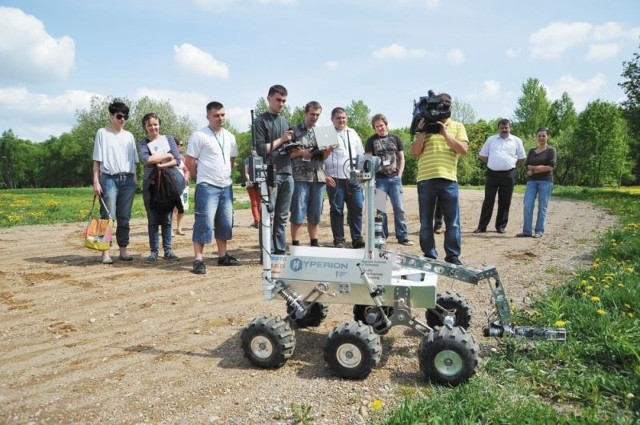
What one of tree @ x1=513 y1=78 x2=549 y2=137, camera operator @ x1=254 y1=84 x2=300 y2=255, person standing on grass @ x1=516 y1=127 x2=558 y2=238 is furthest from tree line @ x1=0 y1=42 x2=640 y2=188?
camera operator @ x1=254 y1=84 x2=300 y2=255

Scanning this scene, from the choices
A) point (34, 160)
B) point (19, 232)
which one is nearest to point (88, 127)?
point (19, 232)

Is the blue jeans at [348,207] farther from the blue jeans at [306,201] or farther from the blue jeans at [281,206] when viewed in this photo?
the blue jeans at [281,206]

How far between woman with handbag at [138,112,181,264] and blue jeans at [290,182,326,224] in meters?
2.00

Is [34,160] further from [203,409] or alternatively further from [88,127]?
[203,409]

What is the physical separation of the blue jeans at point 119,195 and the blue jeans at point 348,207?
3192 millimetres

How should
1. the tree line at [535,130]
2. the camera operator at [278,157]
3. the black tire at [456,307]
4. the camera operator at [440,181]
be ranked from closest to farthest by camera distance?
the black tire at [456,307] → the camera operator at [440,181] → the camera operator at [278,157] → the tree line at [535,130]

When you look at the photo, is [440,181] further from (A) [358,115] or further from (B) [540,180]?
(A) [358,115]

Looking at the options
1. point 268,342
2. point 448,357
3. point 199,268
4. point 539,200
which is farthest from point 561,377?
point 539,200

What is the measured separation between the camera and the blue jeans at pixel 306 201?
7.05 meters

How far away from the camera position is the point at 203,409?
3.05 metres

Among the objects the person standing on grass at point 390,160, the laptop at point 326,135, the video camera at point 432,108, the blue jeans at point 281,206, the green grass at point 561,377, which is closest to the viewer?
the green grass at point 561,377

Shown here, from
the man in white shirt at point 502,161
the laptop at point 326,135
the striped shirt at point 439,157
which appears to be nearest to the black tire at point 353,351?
the laptop at point 326,135

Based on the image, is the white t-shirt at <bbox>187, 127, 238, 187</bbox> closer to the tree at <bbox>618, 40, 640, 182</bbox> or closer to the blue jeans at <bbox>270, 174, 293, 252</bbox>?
the blue jeans at <bbox>270, 174, 293, 252</bbox>

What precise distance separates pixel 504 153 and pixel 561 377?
291 inches
